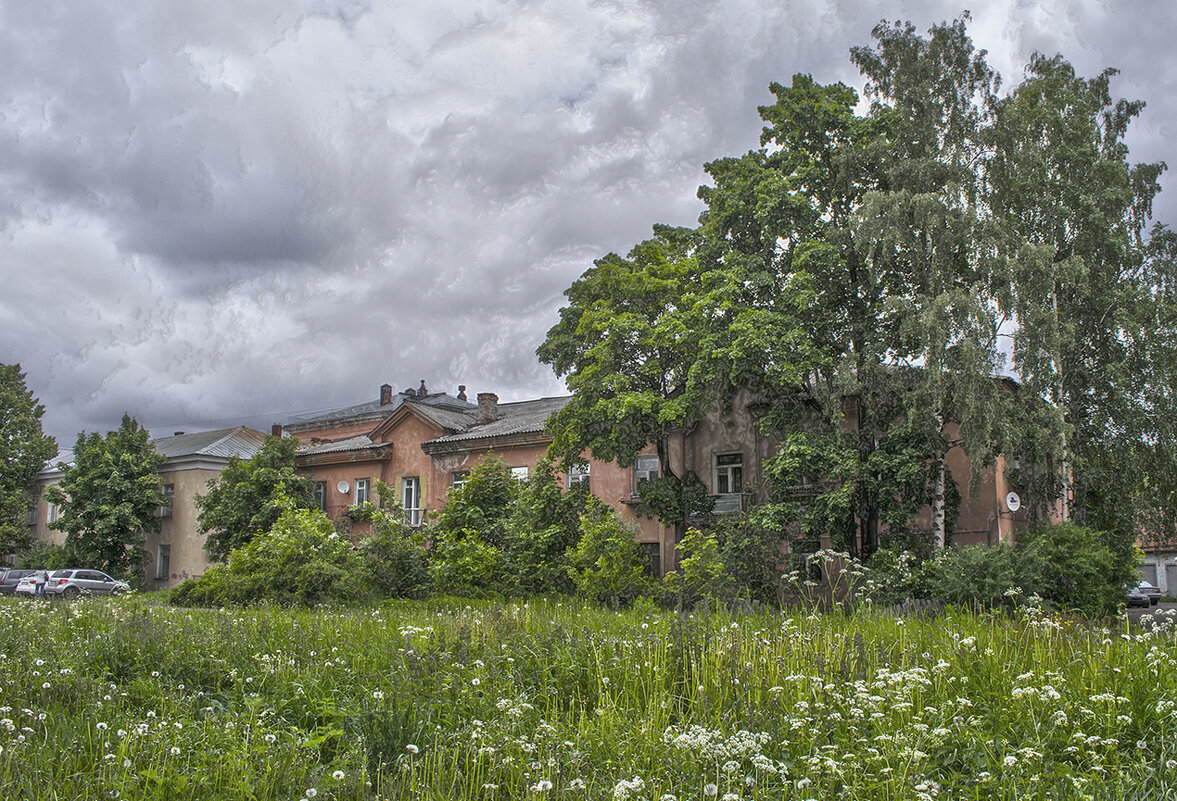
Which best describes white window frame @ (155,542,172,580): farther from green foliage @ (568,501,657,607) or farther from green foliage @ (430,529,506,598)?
green foliage @ (568,501,657,607)

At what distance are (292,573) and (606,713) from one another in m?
19.6

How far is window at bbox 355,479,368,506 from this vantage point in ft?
134

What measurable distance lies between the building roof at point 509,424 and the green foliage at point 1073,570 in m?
18.6

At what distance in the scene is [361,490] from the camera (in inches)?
1614

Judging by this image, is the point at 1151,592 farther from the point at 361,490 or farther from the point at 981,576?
the point at 361,490

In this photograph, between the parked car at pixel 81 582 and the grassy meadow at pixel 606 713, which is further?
the parked car at pixel 81 582

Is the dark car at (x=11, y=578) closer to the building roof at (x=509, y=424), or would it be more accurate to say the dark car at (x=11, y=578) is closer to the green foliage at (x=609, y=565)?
the building roof at (x=509, y=424)

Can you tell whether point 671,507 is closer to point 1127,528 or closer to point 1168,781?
point 1127,528

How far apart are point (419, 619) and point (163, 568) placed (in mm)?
39300

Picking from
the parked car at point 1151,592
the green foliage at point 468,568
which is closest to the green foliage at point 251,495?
the green foliage at point 468,568

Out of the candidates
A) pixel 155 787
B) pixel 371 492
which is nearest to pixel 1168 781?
pixel 155 787

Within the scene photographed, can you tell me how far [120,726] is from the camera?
611 cm

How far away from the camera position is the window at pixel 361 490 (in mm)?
40775

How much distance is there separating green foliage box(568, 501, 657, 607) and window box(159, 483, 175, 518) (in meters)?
30.3
